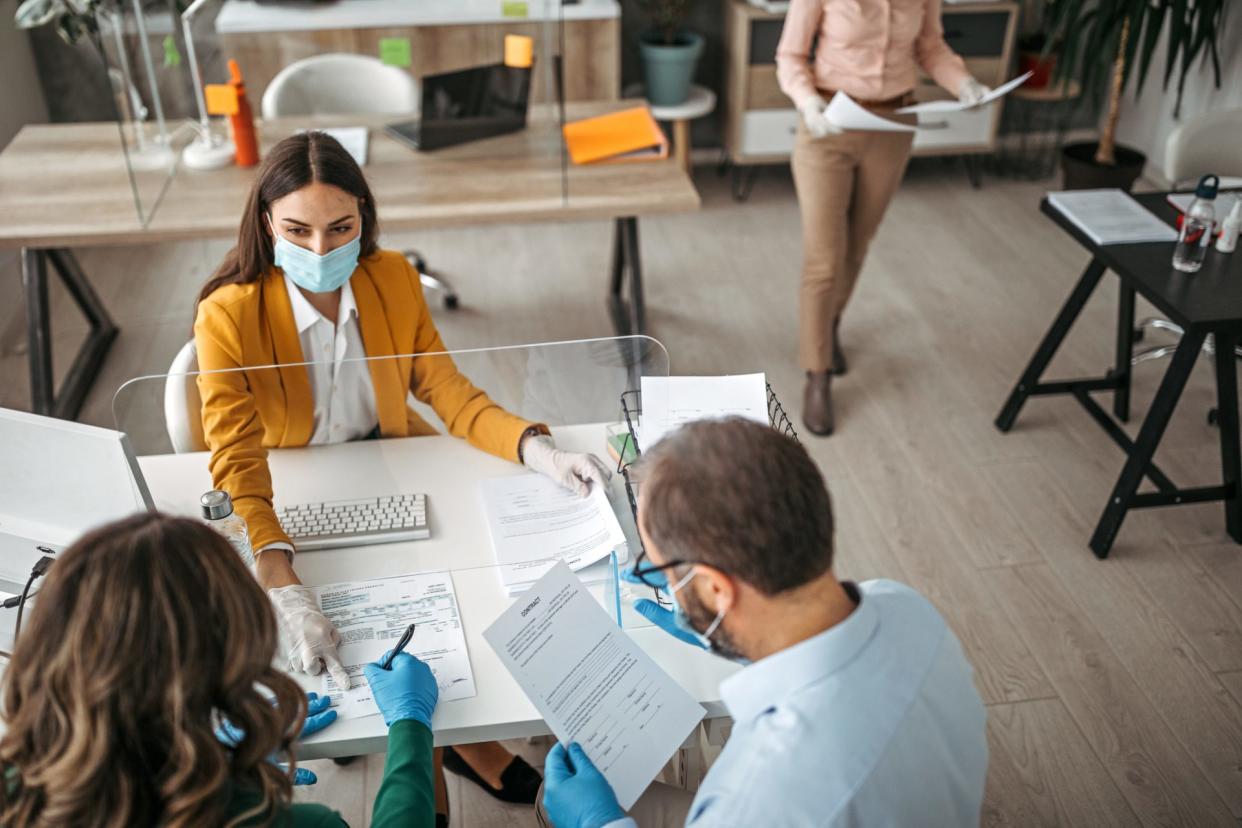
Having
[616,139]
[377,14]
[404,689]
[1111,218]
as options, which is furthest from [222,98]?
[1111,218]

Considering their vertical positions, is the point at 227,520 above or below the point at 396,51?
below

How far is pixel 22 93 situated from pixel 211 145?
63.2 inches

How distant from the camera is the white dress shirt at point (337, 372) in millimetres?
1733

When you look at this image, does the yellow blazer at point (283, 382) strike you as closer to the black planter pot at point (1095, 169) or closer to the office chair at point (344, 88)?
the office chair at point (344, 88)

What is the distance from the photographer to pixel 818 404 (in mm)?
3109

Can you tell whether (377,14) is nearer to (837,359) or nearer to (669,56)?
(669,56)

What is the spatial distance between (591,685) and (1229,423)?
1988mm

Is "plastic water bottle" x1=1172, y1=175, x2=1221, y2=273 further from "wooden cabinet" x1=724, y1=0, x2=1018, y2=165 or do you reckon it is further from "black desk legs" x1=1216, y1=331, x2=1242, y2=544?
"wooden cabinet" x1=724, y1=0, x2=1018, y2=165

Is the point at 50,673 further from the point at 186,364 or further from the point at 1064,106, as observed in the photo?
the point at 1064,106

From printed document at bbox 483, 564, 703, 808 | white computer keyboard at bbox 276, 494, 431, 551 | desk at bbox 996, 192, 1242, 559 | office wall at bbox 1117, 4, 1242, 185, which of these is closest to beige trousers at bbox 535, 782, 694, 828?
printed document at bbox 483, 564, 703, 808

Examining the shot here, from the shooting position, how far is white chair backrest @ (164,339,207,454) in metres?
1.70

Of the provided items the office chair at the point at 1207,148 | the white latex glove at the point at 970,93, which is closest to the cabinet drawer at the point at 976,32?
the office chair at the point at 1207,148

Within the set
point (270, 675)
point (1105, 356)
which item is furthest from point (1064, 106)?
point (270, 675)

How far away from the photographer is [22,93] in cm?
404
